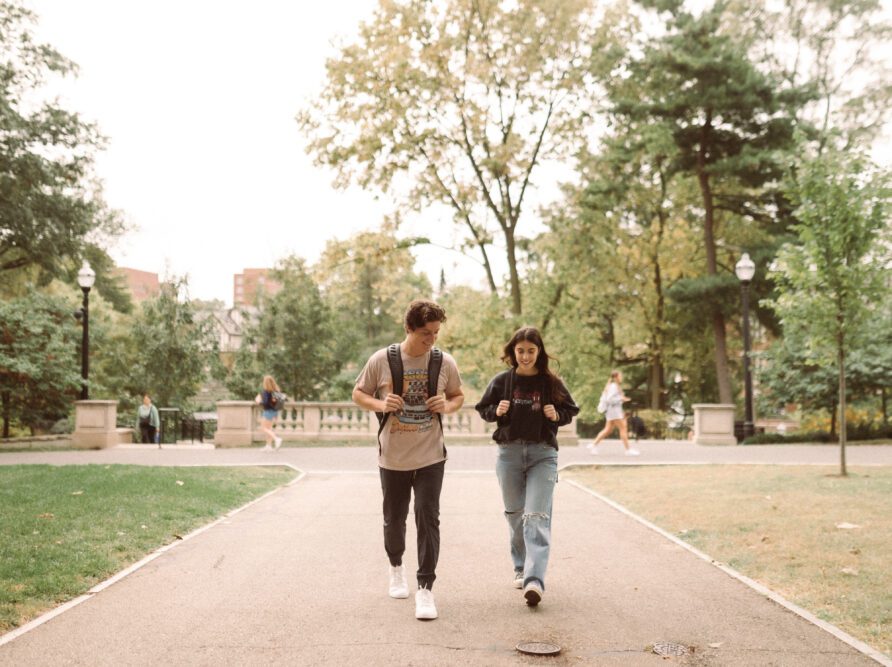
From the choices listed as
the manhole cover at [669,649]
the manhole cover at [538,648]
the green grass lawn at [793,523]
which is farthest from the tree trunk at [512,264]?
the manhole cover at [538,648]

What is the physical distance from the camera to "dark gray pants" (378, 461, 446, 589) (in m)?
5.39

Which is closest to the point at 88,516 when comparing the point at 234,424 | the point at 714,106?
the point at 234,424

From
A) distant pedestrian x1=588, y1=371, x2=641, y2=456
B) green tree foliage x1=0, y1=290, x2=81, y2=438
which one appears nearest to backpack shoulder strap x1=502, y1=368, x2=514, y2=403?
distant pedestrian x1=588, y1=371, x2=641, y2=456

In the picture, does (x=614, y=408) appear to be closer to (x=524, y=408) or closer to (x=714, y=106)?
(x=524, y=408)

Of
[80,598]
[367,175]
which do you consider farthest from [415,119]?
[80,598]

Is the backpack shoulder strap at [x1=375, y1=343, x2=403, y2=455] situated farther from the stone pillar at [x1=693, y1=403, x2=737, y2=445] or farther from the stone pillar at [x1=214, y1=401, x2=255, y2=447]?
the stone pillar at [x1=693, y1=403, x2=737, y2=445]

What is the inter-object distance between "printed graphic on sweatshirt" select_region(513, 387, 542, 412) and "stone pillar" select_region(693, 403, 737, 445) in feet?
57.1

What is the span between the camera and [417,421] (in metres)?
5.41

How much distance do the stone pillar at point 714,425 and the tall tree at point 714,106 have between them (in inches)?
294

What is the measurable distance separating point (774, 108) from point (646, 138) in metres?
4.00

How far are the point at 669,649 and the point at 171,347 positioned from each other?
32451 millimetres

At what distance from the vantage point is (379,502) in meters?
11.0

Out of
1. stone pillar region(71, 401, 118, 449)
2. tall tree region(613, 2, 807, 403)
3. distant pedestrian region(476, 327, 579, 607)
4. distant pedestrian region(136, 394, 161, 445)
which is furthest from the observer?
tall tree region(613, 2, 807, 403)

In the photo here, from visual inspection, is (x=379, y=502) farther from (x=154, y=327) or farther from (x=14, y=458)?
(x=154, y=327)
